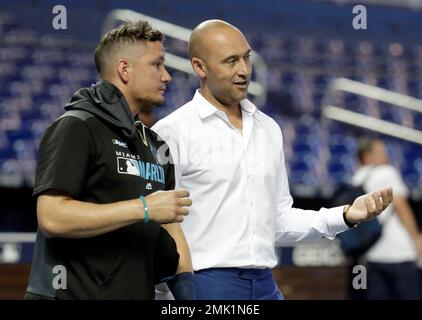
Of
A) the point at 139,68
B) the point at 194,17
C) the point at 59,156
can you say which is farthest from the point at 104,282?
the point at 194,17

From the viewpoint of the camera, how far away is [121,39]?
125 inches

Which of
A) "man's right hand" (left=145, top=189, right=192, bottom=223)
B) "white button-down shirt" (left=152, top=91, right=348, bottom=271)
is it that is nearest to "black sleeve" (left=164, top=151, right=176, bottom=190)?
"white button-down shirt" (left=152, top=91, right=348, bottom=271)

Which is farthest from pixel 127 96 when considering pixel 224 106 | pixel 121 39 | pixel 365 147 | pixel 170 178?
pixel 365 147

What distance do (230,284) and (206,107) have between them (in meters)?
0.78

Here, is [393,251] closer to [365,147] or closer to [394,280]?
[394,280]

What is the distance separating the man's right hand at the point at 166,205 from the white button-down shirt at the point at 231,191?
0.69 m

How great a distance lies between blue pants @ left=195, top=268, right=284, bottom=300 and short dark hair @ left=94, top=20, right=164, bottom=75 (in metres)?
0.93

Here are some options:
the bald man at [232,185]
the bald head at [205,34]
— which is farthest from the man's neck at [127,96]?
the bald head at [205,34]

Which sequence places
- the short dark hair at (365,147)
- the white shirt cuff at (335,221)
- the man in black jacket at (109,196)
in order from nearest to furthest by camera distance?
the man in black jacket at (109,196) < the white shirt cuff at (335,221) < the short dark hair at (365,147)

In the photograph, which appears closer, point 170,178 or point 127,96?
point 127,96

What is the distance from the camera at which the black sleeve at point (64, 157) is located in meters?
2.75

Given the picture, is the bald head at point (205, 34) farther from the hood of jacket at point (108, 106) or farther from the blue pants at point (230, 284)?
the blue pants at point (230, 284)

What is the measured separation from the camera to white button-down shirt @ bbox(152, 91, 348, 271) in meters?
3.46

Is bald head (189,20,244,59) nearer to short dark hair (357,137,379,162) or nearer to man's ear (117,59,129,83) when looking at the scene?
man's ear (117,59,129,83)
